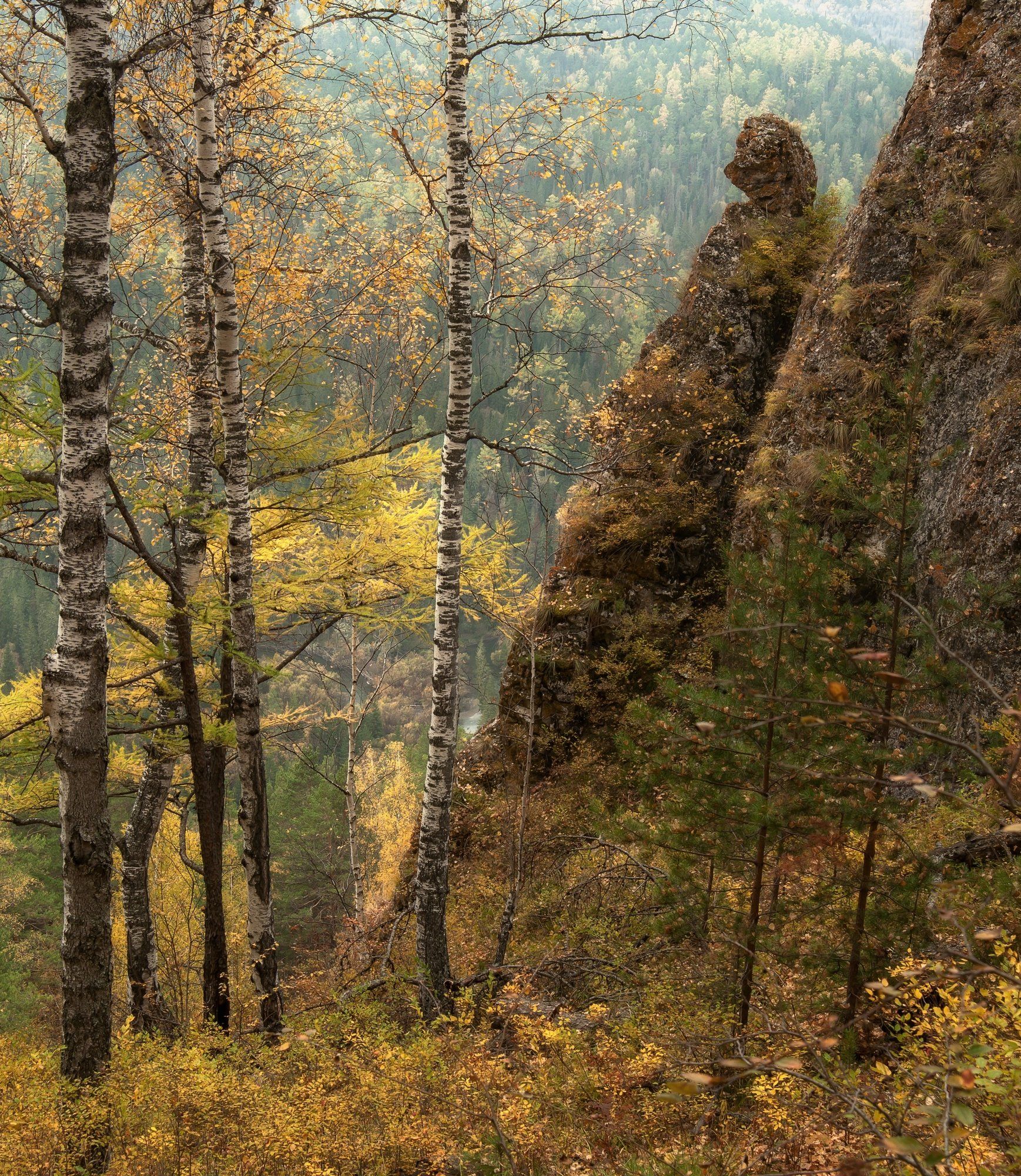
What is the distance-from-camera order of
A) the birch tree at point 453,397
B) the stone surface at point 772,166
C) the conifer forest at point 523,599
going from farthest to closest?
the stone surface at point 772,166, the birch tree at point 453,397, the conifer forest at point 523,599

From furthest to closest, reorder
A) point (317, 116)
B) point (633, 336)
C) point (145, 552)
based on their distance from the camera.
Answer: point (633, 336)
point (317, 116)
point (145, 552)

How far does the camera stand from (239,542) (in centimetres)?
563

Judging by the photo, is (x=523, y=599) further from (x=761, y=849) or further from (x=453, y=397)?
(x=761, y=849)

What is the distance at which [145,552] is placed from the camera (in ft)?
15.1

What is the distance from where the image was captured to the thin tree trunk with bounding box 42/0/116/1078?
12.5ft

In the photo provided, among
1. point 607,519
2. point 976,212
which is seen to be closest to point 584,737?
point 607,519

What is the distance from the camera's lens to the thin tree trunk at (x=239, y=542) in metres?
5.28

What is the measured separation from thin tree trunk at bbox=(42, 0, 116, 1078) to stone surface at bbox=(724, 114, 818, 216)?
11.8 m

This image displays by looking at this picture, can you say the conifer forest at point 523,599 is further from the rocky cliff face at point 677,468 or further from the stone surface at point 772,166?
the stone surface at point 772,166

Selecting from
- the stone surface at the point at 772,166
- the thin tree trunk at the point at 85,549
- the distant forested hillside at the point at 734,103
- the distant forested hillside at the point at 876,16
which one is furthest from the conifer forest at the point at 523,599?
the distant forested hillside at the point at 876,16

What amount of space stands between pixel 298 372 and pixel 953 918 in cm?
598

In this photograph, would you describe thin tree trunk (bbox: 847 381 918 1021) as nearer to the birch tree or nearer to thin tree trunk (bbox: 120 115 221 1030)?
the birch tree

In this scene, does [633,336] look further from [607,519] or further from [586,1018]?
[586,1018]

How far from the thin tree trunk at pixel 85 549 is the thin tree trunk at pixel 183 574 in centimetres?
156
